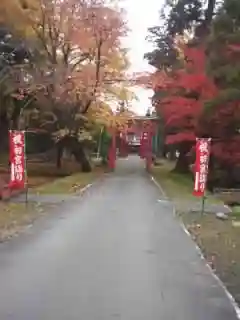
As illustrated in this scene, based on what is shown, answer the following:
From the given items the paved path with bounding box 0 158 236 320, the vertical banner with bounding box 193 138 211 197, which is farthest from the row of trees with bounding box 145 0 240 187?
the paved path with bounding box 0 158 236 320

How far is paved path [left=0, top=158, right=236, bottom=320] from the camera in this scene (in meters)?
7.38

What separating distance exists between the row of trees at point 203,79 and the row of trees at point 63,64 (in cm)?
382

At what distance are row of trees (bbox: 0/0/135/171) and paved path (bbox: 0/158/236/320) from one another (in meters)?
23.9

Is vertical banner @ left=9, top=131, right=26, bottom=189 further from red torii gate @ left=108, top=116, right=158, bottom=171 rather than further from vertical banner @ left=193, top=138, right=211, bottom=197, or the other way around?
red torii gate @ left=108, top=116, right=158, bottom=171

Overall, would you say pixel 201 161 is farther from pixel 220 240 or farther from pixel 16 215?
pixel 220 240

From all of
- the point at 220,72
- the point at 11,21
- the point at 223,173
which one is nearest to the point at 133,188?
the point at 223,173

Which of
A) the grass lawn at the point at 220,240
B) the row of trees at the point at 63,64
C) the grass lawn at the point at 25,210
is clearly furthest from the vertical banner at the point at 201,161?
the row of trees at the point at 63,64

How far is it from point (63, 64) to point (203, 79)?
1264 cm

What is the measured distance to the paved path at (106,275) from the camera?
24.2 feet

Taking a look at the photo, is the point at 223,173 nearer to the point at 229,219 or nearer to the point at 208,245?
the point at 229,219

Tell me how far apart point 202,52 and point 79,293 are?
98.0ft

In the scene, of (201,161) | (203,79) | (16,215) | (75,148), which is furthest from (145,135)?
(16,215)

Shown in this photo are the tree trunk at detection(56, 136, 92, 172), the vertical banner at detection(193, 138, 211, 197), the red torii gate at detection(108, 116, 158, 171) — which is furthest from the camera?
the red torii gate at detection(108, 116, 158, 171)

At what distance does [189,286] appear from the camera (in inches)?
357
